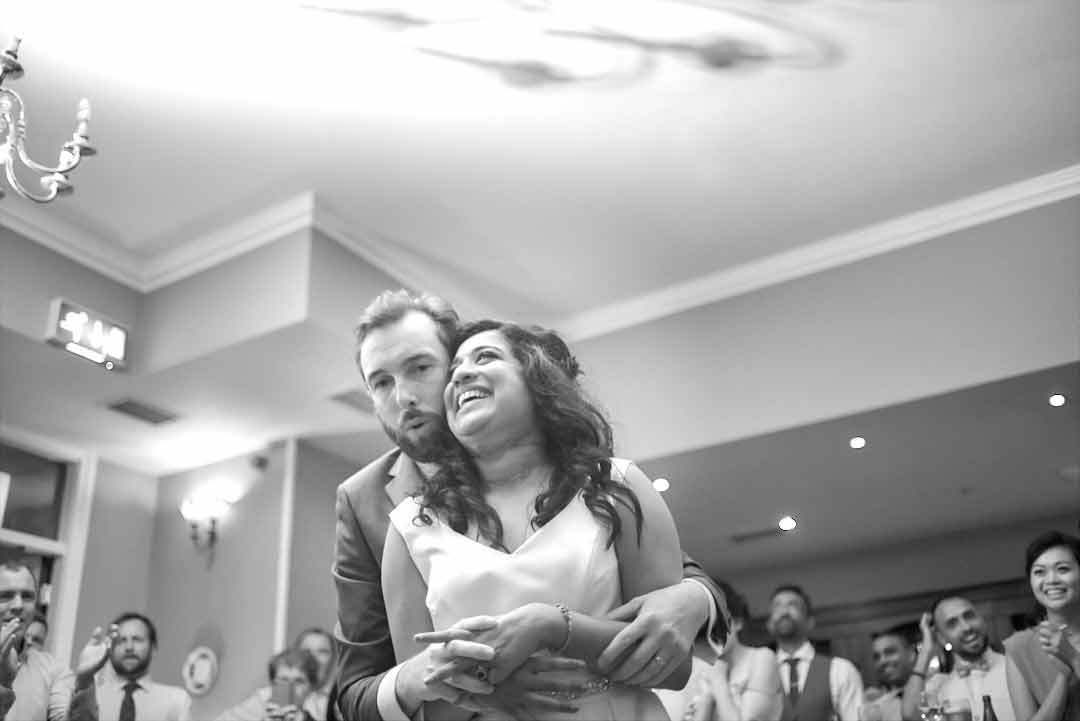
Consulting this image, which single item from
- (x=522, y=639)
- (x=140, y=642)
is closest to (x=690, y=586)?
(x=522, y=639)

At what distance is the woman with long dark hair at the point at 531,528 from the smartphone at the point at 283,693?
12.1 ft

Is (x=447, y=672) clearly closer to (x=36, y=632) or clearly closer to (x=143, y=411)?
(x=36, y=632)

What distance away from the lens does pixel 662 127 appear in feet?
14.9

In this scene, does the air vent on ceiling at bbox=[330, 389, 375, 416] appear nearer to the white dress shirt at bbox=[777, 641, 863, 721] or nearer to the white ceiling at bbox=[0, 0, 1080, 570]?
the white ceiling at bbox=[0, 0, 1080, 570]

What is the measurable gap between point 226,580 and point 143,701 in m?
1.24

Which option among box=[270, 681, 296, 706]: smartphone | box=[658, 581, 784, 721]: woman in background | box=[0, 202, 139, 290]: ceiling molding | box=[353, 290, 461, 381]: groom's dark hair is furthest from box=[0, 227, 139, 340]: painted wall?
box=[353, 290, 461, 381]: groom's dark hair

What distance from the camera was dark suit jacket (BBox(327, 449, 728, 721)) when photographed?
142 cm

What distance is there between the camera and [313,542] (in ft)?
19.0

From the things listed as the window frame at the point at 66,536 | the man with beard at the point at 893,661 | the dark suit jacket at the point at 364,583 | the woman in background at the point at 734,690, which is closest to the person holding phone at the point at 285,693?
the window frame at the point at 66,536

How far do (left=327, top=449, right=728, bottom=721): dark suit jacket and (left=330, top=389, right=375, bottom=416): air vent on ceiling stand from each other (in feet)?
12.6

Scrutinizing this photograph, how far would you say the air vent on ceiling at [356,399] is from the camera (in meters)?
5.38

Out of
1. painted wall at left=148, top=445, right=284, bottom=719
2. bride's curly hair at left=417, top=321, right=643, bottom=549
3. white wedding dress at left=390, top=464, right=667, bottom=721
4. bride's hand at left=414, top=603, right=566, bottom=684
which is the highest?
painted wall at left=148, top=445, right=284, bottom=719

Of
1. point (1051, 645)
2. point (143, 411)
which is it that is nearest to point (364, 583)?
point (1051, 645)

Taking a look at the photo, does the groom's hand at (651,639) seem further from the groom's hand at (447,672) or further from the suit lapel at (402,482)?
the suit lapel at (402,482)
